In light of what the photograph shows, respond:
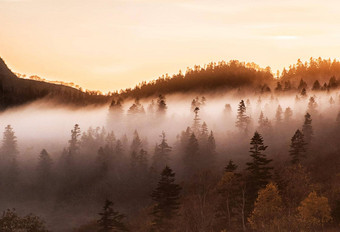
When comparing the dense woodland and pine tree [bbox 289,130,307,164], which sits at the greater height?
pine tree [bbox 289,130,307,164]

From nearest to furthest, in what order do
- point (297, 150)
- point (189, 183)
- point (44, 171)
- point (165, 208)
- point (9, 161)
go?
point (165, 208), point (297, 150), point (189, 183), point (44, 171), point (9, 161)

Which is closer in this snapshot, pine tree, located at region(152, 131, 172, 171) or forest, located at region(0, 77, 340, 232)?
forest, located at region(0, 77, 340, 232)

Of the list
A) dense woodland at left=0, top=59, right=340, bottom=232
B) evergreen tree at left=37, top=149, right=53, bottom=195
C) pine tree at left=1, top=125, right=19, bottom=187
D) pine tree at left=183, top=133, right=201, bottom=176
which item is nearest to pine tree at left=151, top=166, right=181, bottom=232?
dense woodland at left=0, top=59, right=340, bottom=232

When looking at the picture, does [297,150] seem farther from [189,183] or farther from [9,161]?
[9,161]

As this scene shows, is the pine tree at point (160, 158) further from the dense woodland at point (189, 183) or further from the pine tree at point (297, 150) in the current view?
the pine tree at point (297, 150)

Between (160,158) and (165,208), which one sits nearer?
(165,208)

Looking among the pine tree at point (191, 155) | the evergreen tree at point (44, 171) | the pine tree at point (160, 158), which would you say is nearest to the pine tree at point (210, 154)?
the pine tree at point (191, 155)

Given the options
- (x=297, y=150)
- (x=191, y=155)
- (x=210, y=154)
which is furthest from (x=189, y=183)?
(x=297, y=150)

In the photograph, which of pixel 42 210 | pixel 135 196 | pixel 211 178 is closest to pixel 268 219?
pixel 211 178

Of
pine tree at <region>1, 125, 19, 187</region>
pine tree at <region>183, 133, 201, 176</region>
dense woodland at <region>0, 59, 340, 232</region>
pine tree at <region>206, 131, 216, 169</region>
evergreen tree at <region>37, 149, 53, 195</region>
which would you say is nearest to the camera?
dense woodland at <region>0, 59, 340, 232</region>

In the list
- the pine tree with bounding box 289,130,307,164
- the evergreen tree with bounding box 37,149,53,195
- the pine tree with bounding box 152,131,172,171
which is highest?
the pine tree with bounding box 289,130,307,164

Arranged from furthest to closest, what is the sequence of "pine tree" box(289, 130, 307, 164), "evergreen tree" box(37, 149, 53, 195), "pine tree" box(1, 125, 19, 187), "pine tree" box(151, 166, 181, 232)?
"pine tree" box(1, 125, 19, 187) → "evergreen tree" box(37, 149, 53, 195) → "pine tree" box(289, 130, 307, 164) → "pine tree" box(151, 166, 181, 232)

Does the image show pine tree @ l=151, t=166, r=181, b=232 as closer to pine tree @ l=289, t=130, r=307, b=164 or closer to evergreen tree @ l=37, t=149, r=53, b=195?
pine tree @ l=289, t=130, r=307, b=164

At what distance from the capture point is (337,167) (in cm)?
13438
